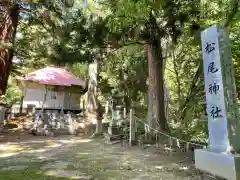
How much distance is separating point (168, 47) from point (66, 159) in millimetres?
9670

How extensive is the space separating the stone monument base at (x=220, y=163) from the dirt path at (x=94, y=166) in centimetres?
96

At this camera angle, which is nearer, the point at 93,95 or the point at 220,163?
the point at 220,163

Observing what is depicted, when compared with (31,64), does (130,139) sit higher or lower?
lower

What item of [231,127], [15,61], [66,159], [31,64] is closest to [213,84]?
[231,127]

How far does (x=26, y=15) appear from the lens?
10.8 m

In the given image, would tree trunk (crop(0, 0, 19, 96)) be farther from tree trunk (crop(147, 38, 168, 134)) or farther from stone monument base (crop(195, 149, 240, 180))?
stone monument base (crop(195, 149, 240, 180))

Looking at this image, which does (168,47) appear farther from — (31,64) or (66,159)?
(66,159)

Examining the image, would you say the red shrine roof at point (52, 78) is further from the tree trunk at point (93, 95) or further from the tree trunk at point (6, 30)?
the tree trunk at point (6, 30)

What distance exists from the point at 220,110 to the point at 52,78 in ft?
49.3

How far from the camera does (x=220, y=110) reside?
12.9 feet

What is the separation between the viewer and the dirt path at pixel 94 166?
5105 mm

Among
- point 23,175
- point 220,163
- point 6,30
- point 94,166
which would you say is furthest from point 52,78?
point 220,163

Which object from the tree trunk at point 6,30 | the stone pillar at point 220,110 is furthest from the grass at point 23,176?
the tree trunk at point 6,30

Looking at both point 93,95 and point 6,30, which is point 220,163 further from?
point 93,95
